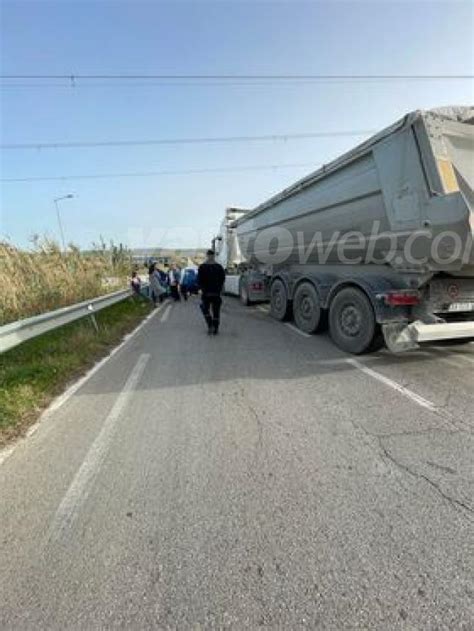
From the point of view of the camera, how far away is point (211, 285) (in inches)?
364

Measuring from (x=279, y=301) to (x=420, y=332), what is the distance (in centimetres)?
514

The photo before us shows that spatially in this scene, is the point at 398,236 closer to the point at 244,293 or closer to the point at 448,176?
the point at 448,176

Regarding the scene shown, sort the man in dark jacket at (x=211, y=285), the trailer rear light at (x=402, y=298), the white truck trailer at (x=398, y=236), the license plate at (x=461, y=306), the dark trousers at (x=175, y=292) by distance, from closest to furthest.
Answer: the white truck trailer at (x=398, y=236)
the trailer rear light at (x=402, y=298)
the license plate at (x=461, y=306)
the man in dark jacket at (x=211, y=285)
the dark trousers at (x=175, y=292)

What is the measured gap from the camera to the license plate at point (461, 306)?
627 cm

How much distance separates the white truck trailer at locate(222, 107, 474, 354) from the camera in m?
5.62

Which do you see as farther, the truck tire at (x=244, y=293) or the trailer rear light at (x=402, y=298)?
the truck tire at (x=244, y=293)

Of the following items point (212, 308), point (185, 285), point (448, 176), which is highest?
point (448, 176)

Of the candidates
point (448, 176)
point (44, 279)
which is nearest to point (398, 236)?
point (448, 176)

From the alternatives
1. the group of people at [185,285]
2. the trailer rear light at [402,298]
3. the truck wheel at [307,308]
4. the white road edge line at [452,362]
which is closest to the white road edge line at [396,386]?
the trailer rear light at [402,298]

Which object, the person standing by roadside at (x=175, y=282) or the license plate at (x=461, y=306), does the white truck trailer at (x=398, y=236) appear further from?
the person standing by roadside at (x=175, y=282)

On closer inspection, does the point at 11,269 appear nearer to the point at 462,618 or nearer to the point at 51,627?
the point at 51,627

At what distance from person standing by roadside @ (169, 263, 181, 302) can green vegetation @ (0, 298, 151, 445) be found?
25.9 feet

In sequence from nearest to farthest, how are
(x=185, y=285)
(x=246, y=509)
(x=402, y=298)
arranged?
(x=246, y=509), (x=402, y=298), (x=185, y=285)

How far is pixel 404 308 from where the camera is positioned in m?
6.30
